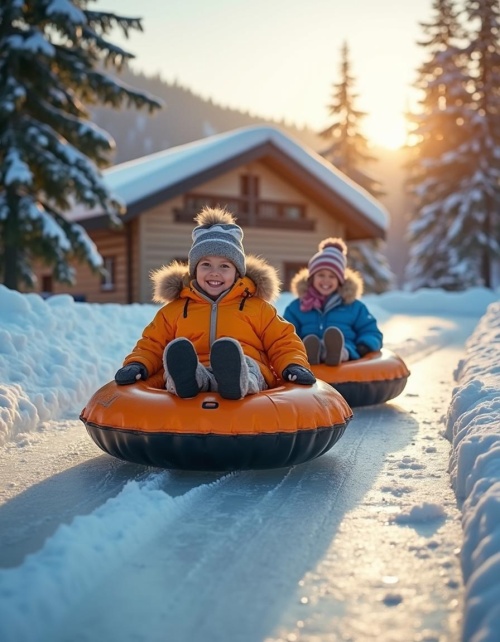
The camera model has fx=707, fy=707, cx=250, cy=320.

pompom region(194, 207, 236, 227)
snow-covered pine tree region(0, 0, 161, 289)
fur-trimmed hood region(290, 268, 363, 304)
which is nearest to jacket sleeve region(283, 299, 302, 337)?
fur-trimmed hood region(290, 268, 363, 304)

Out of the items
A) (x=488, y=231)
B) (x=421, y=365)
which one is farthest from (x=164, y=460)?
(x=488, y=231)

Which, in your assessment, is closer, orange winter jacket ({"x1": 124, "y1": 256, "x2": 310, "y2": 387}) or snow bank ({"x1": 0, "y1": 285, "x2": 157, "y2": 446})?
orange winter jacket ({"x1": 124, "y1": 256, "x2": 310, "y2": 387})

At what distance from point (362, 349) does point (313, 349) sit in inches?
28.1

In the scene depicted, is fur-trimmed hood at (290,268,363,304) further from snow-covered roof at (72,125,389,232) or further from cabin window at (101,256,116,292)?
cabin window at (101,256,116,292)

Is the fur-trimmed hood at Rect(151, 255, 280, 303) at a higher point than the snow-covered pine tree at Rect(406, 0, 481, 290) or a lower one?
lower

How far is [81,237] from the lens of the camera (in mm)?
12930

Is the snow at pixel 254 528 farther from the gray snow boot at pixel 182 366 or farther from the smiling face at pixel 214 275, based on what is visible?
the smiling face at pixel 214 275

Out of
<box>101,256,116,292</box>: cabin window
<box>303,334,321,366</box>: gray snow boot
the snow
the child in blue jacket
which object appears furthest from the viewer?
<box>101,256,116,292</box>: cabin window

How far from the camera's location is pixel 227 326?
4.15 m

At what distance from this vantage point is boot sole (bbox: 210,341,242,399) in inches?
135

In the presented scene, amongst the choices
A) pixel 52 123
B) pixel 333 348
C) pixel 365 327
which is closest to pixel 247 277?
pixel 333 348

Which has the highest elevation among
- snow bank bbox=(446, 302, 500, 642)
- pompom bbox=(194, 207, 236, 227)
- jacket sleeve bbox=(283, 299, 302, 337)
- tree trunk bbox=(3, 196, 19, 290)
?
tree trunk bbox=(3, 196, 19, 290)

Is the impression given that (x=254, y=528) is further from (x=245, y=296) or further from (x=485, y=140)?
(x=485, y=140)

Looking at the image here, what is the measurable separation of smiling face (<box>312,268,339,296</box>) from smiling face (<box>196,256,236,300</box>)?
2390 millimetres
